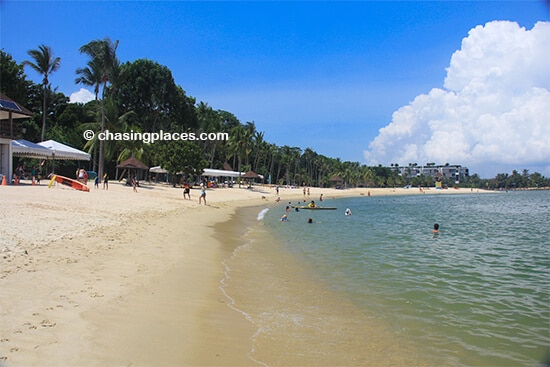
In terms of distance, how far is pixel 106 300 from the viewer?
632 cm

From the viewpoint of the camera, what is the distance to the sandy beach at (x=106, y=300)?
461cm

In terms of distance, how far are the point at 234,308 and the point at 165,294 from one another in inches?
52.4

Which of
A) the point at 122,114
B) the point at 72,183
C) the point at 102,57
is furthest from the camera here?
the point at 122,114

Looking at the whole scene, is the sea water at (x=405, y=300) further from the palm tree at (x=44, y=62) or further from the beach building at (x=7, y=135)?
the palm tree at (x=44, y=62)

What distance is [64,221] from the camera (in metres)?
11.8

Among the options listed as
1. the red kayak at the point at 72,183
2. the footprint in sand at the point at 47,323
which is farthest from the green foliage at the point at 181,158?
the footprint in sand at the point at 47,323

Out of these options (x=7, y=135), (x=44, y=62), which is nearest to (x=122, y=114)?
(x=44, y=62)

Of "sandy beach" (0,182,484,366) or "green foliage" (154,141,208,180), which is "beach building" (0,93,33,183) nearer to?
"sandy beach" (0,182,484,366)

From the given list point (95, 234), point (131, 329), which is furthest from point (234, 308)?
point (95, 234)

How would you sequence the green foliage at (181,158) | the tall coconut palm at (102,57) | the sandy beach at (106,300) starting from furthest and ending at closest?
the green foliage at (181,158), the tall coconut palm at (102,57), the sandy beach at (106,300)

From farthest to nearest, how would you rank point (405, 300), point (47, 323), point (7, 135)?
point (7, 135)
point (405, 300)
point (47, 323)

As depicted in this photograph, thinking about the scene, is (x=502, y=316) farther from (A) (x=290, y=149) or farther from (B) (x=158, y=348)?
(A) (x=290, y=149)

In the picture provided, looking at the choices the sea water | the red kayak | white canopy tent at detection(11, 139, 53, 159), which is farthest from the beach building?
the sea water

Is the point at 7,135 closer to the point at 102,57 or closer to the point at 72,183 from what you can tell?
the point at 72,183
